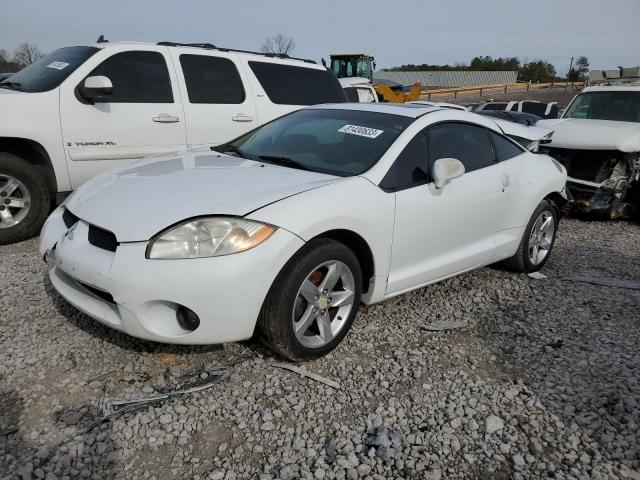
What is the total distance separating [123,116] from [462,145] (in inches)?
131

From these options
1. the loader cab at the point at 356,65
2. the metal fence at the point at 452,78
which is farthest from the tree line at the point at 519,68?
the loader cab at the point at 356,65

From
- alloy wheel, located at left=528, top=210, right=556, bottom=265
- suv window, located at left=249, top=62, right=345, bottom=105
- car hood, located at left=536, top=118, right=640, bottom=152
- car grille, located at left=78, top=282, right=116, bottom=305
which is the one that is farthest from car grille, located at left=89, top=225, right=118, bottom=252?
car hood, located at left=536, top=118, right=640, bottom=152

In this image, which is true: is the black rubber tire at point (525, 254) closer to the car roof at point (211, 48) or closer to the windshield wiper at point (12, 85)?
the car roof at point (211, 48)

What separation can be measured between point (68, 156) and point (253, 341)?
117 inches

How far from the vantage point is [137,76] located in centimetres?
529

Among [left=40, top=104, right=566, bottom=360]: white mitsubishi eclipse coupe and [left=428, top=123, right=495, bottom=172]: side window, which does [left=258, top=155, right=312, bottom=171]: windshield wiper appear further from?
[left=428, top=123, right=495, bottom=172]: side window

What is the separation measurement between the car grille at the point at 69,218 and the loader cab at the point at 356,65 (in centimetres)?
2197

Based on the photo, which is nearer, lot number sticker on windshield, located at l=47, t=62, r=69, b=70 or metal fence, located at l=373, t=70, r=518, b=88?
lot number sticker on windshield, located at l=47, t=62, r=69, b=70

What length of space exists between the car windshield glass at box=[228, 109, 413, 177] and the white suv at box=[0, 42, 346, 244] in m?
1.61

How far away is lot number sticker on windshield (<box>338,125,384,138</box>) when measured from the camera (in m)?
3.55

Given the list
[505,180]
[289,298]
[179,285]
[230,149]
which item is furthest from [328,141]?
[179,285]

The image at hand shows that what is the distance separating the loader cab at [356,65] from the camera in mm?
23844

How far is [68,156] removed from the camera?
4863 millimetres

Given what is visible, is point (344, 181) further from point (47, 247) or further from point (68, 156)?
point (68, 156)
